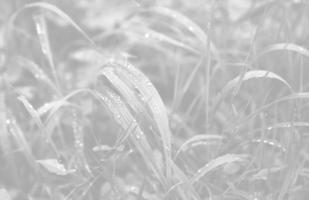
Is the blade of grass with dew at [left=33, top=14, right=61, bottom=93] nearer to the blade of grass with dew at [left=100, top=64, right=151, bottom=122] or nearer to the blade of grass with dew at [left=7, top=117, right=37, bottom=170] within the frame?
the blade of grass with dew at [left=7, top=117, right=37, bottom=170]

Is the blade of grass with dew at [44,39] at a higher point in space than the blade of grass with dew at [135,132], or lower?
higher

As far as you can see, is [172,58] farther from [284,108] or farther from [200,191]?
[200,191]

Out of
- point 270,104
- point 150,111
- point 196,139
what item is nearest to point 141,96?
point 150,111

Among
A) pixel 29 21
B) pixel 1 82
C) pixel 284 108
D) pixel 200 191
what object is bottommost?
pixel 200 191

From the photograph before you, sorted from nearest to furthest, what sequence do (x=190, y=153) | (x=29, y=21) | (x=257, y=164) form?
(x=257, y=164) < (x=190, y=153) < (x=29, y=21)

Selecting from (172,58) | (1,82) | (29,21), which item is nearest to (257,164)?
(172,58)

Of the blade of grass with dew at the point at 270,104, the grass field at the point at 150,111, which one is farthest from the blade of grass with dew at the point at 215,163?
the blade of grass with dew at the point at 270,104

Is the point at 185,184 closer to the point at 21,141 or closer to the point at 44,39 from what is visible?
the point at 21,141

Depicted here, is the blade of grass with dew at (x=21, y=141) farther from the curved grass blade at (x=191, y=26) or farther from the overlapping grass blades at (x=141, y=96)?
the curved grass blade at (x=191, y=26)
